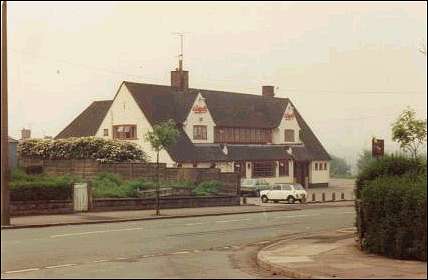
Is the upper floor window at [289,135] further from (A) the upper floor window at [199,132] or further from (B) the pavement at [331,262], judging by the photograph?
(B) the pavement at [331,262]

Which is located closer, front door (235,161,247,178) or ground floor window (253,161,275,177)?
front door (235,161,247,178)

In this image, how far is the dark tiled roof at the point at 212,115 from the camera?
62938 millimetres

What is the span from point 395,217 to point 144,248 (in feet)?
23.5

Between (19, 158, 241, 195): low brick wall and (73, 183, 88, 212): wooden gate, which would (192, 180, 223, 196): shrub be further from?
(73, 183, 88, 212): wooden gate

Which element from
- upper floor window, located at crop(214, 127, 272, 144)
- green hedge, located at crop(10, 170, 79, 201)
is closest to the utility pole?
green hedge, located at crop(10, 170, 79, 201)

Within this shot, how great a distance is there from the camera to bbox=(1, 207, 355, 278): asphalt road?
→ 46.5ft

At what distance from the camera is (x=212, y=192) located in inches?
1774

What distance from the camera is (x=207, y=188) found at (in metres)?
45.3

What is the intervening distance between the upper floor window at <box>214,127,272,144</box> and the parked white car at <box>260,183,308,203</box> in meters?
15.6

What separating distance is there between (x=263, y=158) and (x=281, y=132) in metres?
6.95

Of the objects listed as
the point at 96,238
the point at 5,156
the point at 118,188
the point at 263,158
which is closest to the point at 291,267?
the point at 96,238

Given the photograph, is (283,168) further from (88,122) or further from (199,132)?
(88,122)

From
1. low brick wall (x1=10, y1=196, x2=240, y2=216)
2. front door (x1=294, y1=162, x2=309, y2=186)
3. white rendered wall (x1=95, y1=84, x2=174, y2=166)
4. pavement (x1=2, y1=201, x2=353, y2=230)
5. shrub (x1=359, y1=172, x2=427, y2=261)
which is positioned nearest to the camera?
shrub (x1=359, y1=172, x2=427, y2=261)

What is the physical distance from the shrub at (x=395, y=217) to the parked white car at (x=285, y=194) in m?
A: 33.7
